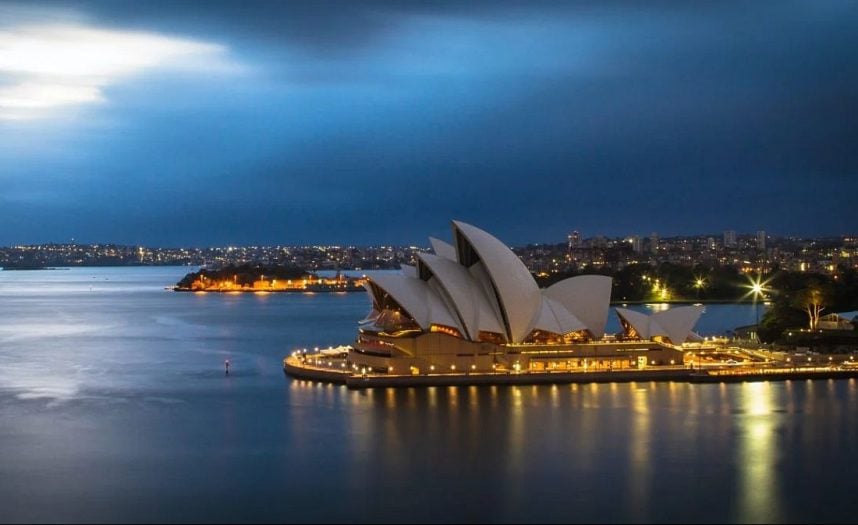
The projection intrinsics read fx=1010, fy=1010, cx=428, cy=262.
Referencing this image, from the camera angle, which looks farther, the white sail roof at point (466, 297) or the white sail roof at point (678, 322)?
the white sail roof at point (678, 322)

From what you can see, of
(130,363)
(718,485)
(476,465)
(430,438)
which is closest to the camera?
(718,485)

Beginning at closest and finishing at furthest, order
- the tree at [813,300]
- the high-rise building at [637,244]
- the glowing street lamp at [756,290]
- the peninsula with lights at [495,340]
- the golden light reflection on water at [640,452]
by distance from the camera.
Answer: the golden light reflection on water at [640,452] → the peninsula with lights at [495,340] → the tree at [813,300] → the glowing street lamp at [756,290] → the high-rise building at [637,244]

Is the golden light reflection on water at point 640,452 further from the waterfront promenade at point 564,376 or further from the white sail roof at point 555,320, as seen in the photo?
the white sail roof at point 555,320

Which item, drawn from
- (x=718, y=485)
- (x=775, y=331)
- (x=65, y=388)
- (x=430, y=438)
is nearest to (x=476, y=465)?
(x=430, y=438)

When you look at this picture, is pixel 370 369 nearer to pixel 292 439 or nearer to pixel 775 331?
pixel 292 439

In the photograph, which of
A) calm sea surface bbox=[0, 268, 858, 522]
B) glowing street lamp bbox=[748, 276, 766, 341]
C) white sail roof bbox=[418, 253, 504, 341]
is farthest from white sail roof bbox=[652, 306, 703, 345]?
glowing street lamp bbox=[748, 276, 766, 341]

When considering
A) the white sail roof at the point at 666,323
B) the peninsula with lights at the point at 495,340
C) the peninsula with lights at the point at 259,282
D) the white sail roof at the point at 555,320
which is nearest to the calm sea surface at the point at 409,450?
the peninsula with lights at the point at 495,340

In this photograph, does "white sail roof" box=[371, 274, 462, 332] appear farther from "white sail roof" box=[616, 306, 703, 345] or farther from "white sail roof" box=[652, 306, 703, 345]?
"white sail roof" box=[652, 306, 703, 345]
